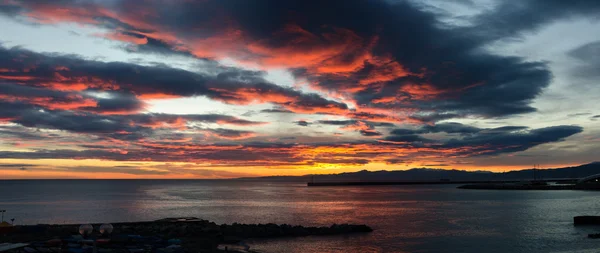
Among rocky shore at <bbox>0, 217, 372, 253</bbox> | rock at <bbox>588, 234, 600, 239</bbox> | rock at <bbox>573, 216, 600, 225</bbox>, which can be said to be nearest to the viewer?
rocky shore at <bbox>0, 217, 372, 253</bbox>

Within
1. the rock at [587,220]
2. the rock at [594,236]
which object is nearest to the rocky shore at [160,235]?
the rock at [594,236]

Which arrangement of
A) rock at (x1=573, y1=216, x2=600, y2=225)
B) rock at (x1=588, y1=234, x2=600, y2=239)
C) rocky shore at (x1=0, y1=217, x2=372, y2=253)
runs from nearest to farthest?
1. rocky shore at (x1=0, y1=217, x2=372, y2=253)
2. rock at (x1=588, y1=234, x2=600, y2=239)
3. rock at (x1=573, y1=216, x2=600, y2=225)

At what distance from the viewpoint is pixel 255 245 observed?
5362 centimetres

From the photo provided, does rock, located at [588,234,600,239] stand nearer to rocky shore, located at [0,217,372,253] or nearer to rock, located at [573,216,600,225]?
rock, located at [573,216,600,225]

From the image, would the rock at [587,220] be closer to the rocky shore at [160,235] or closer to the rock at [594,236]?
the rock at [594,236]

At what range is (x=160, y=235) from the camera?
5144cm

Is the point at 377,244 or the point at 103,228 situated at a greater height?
the point at 103,228

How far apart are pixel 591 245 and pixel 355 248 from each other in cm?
2698

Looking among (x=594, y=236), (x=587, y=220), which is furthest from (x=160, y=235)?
(x=587, y=220)

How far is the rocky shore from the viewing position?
4203 centimetres

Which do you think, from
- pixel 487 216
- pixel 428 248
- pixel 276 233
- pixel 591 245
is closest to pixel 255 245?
pixel 276 233

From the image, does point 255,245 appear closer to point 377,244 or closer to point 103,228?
point 377,244

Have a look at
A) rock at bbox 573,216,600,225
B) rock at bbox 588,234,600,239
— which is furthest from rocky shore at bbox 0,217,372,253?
rock at bbox 573,216,600,225

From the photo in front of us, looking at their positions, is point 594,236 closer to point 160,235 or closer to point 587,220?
point 587,220
